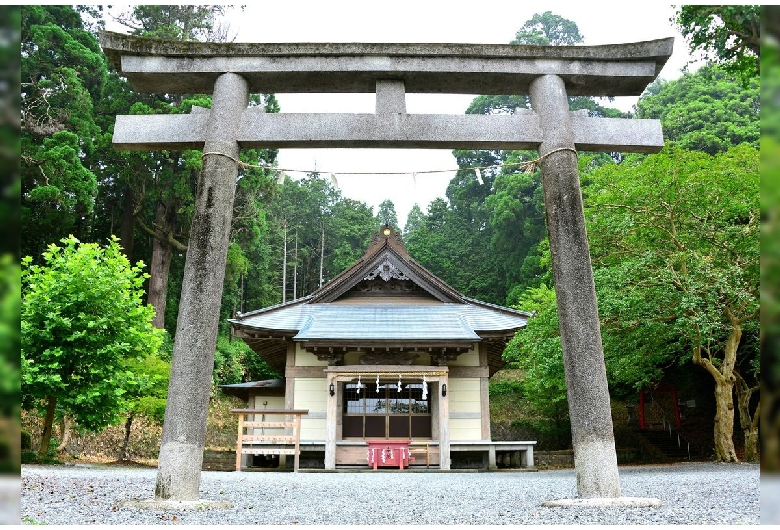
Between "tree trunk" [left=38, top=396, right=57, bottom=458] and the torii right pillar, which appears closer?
the torii right pillar

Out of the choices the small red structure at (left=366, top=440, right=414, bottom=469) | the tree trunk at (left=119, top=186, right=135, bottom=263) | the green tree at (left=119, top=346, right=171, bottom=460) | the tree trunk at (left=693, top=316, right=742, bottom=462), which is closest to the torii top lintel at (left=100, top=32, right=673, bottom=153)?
the small red structure at (left=366, top=440, right=414, bottom=469)

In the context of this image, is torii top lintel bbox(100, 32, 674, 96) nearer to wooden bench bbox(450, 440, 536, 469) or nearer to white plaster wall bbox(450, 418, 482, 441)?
wooden bench bbox(450, 440, 536, 469)

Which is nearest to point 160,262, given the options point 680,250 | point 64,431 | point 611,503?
point 64,431

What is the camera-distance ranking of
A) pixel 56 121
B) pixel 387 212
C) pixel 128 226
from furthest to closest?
pixel 387 212, pixel 128 226, pixel 56 121

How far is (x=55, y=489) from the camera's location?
22.4 feet

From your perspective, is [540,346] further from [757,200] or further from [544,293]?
[544,293]

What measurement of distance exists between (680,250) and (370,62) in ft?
30.9

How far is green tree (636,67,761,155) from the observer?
27125 millimetres

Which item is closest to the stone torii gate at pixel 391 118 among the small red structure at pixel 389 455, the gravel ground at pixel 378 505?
the gravel ground at pixel 378 505

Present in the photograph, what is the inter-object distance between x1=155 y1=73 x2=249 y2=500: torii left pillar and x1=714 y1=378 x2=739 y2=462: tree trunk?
41.9 feet

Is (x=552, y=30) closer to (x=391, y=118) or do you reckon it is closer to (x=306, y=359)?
(x=306, y=359)

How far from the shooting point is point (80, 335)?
11.6 m

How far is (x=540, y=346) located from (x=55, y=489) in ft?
31.9

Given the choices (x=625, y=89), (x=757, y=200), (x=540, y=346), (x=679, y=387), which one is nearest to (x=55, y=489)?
(x=625, y=89)
